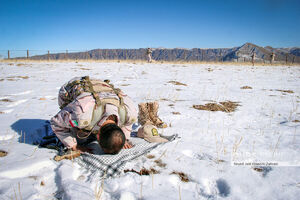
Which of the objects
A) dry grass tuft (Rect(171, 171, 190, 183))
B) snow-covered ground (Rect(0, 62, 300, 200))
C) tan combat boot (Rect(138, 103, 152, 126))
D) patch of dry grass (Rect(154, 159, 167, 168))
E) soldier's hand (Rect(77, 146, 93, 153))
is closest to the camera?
snow-covered ground (Rect(0, 62, 300, 200))

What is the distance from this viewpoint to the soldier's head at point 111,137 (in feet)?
7.11

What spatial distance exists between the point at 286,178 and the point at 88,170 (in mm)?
2239

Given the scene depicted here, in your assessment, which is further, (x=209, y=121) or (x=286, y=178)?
(x=209, y=121)

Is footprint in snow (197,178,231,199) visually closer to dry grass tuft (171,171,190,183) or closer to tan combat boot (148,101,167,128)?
dry grass tuft (171,171,190,183)

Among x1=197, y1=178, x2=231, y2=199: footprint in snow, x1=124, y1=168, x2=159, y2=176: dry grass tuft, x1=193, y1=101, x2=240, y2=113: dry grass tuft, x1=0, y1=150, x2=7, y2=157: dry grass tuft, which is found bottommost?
x1=197, y1=178, x2=231, y2=199: footprint in snow

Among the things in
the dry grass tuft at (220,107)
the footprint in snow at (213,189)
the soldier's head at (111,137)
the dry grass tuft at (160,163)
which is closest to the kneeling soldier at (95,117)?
the soldier's head at (111,137)

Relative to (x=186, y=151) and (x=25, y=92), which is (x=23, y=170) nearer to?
(x=186, y=151)

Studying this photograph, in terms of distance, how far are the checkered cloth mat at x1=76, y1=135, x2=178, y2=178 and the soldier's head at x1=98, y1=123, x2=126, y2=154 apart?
146 mm

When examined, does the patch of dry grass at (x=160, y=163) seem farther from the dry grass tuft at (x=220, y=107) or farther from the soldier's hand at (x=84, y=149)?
the dry grass tuft at (x=220, y=107)

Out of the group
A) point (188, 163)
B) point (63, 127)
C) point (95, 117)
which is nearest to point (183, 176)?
point (188, 163)

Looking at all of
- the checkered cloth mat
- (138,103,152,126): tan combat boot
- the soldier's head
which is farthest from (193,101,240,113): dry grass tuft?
the soldier's head

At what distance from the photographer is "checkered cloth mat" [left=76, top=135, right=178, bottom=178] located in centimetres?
207

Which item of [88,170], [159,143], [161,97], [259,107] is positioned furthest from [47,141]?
[259,107]

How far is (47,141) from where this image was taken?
112 inches
